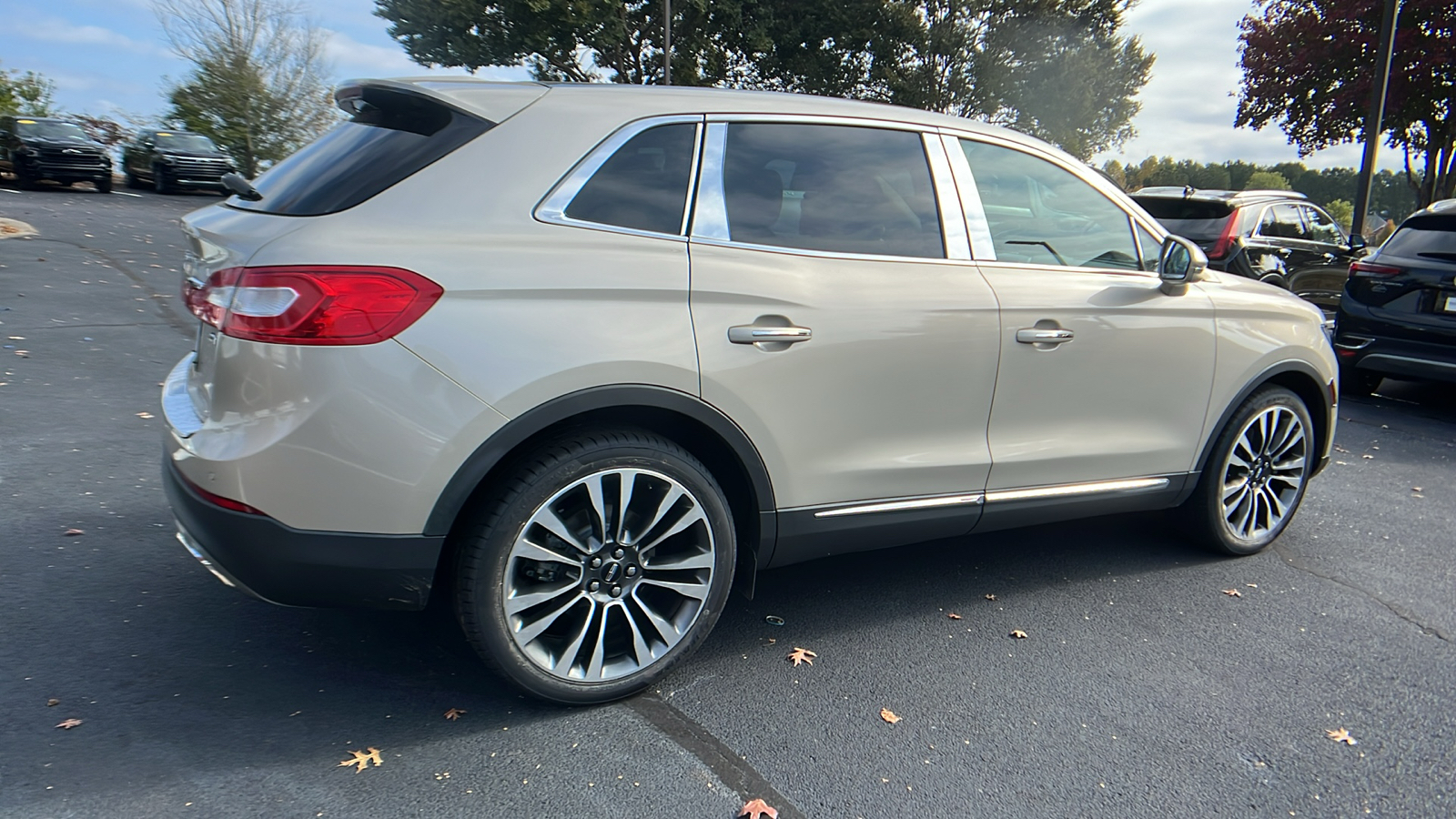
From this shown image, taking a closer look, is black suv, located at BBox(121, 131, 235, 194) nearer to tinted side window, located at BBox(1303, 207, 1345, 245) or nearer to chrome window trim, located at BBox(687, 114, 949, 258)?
tinted side window, located at BBox(1303, 207, 1345, 245)

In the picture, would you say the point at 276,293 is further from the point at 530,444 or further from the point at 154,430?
the point at 154,430

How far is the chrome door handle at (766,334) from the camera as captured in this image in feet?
9.36

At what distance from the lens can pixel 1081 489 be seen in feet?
12.3

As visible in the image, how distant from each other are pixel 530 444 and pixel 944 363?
4.67ft

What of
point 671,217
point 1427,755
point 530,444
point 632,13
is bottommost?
point 1427,755

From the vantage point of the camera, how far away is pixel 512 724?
109 inches

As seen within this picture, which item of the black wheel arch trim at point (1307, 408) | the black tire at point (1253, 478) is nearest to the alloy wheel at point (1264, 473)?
the black tire at point (1253, 478)

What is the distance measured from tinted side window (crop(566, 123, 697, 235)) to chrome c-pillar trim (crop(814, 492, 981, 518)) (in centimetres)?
104

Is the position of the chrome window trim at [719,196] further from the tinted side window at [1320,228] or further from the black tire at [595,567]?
the tinted side window at [1320,228]

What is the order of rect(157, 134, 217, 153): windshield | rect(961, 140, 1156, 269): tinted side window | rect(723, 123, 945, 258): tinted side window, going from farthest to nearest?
1. rect(157, 134, 217, 153): windshield
2. rect(961, 140, 1156, 269): tinted side window
3. rect(723, 123, 945, 258): tinted side window

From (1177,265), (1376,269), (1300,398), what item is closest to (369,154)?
(1177,265)

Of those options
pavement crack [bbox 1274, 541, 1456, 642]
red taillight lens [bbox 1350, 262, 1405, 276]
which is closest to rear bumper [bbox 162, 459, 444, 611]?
pavement crack [bbox 1274, 541, 1456, 642]

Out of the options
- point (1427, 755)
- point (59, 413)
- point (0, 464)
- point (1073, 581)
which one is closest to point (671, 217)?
point (1073, 581)

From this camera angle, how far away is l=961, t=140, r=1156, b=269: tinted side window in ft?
11.5
